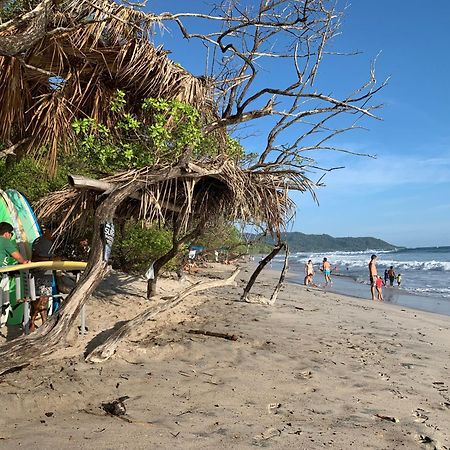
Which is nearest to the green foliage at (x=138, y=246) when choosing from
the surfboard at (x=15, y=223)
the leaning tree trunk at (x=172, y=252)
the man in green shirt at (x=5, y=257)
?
the leaning tree trunk at (x=172, y=252)

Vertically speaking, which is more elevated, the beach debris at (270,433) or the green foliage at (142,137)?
the green foliage at (142,137)

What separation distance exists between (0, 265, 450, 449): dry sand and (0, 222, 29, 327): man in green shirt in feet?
3.46

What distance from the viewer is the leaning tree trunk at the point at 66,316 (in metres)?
3.69

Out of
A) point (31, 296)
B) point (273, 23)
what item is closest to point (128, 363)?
point (31, 296)

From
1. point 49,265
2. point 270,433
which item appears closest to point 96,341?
point 49,265

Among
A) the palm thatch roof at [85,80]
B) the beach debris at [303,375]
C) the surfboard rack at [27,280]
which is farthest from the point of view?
the palm thatch roof at [85,80]

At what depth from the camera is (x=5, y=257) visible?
5.48 metres

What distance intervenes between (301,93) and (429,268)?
108 ft

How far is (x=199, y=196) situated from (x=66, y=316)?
114 inches

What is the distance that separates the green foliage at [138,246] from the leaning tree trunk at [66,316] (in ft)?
11.9

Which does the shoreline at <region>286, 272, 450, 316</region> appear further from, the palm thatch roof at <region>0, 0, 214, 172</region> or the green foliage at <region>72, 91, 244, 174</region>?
the palm thatch roof at <region>0, 0, 214, 172</region>

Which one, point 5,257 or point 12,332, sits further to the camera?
point 12,332

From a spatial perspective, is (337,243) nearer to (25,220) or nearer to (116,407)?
(25,220)

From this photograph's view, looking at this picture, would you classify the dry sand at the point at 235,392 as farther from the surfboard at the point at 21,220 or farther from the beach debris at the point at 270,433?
the surfboard at the point at 21,220
